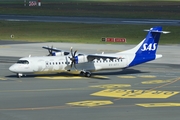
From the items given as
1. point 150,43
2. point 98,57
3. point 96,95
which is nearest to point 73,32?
point 150,43

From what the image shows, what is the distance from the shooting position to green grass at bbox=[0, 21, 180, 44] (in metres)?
104

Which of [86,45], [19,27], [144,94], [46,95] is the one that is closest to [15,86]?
[46,95]

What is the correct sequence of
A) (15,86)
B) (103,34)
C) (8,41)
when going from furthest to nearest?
(103,34) → (8,41) → (15,86)

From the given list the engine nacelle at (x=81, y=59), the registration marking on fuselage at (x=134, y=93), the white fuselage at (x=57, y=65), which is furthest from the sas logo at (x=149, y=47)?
the registration marking on fuselage at (x=134, y=93)

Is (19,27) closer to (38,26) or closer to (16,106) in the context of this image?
(38,26)

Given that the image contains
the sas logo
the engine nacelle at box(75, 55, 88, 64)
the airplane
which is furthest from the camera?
the sas logo

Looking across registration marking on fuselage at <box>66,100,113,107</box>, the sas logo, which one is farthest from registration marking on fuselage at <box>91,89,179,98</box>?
the sas logo

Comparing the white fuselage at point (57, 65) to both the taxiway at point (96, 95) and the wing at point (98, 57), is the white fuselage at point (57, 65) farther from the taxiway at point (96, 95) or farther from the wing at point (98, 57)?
the taxiway at point (96, 95)

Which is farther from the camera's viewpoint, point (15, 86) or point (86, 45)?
point (86, 45)

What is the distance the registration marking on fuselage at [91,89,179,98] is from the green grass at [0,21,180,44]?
4929cm

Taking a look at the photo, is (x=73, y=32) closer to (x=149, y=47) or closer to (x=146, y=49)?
(x=149, y=47)

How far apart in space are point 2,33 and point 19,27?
9178 mm

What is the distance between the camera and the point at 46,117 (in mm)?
37719

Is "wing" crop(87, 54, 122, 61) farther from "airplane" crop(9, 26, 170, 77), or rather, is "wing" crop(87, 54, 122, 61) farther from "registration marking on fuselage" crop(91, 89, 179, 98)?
"registration marking on fuselage" crop(91, 89, 179, 98)
